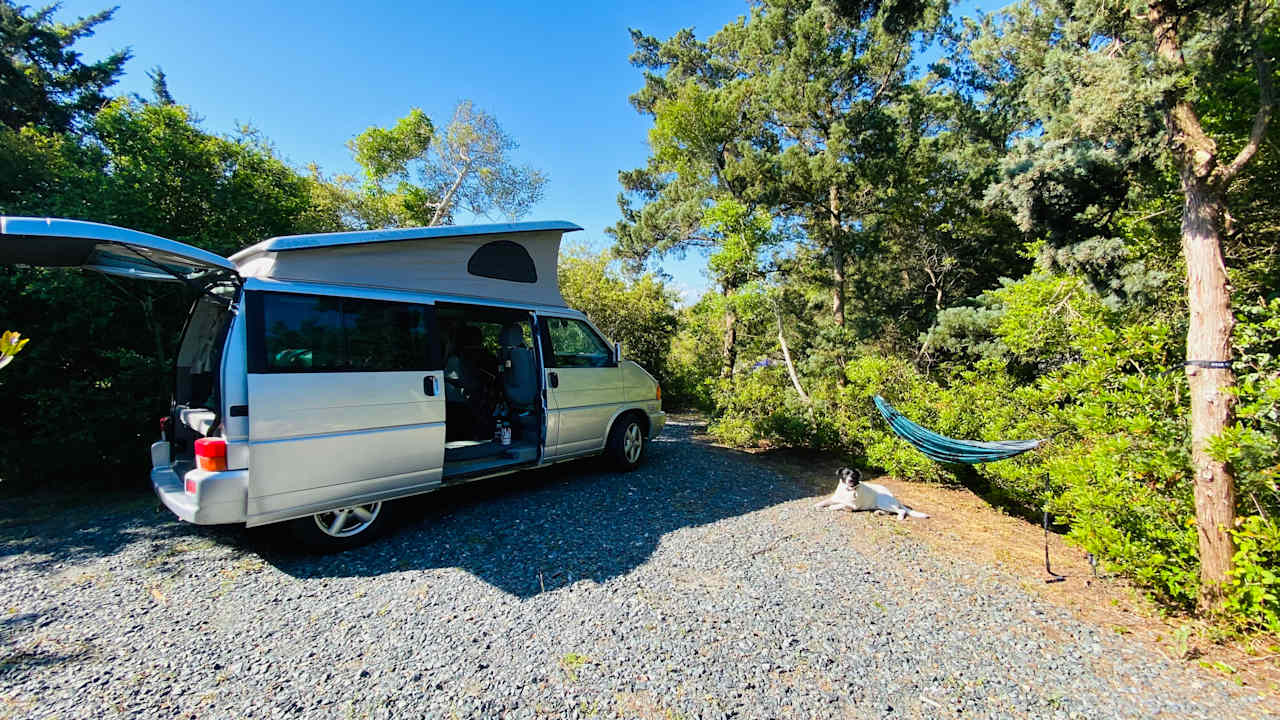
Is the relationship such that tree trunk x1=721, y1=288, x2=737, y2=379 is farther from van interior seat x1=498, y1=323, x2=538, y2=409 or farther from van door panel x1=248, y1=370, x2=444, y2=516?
van door panel x1=248, y1=370, x2=444, y2=516

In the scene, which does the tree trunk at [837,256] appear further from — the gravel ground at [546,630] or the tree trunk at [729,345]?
the gravel ground at [546,630]

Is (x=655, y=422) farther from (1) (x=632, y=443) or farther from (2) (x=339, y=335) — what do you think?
(2) (x=339, y=335)

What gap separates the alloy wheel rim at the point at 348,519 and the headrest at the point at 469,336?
231 cm

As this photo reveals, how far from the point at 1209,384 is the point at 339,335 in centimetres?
571

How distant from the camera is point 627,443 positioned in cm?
593

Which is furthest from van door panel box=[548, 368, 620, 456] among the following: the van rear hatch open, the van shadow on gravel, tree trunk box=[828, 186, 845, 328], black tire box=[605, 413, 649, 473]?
tree trunk box=[828, 186, 845, 328]

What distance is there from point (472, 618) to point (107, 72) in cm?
2115

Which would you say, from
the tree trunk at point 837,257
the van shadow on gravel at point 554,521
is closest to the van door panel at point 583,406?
the van shadow on gravel at point 554,521

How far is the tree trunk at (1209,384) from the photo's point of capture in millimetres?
2855

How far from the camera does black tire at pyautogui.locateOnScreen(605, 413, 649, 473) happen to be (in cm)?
578

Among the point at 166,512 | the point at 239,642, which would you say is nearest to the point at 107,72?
the point at 166,512

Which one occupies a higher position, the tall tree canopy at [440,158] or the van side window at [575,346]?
the tall tree canopy at [440,158]

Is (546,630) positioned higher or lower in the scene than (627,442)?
lower

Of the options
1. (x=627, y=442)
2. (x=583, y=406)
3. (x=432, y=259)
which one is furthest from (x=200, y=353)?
(x=627, y=442)
